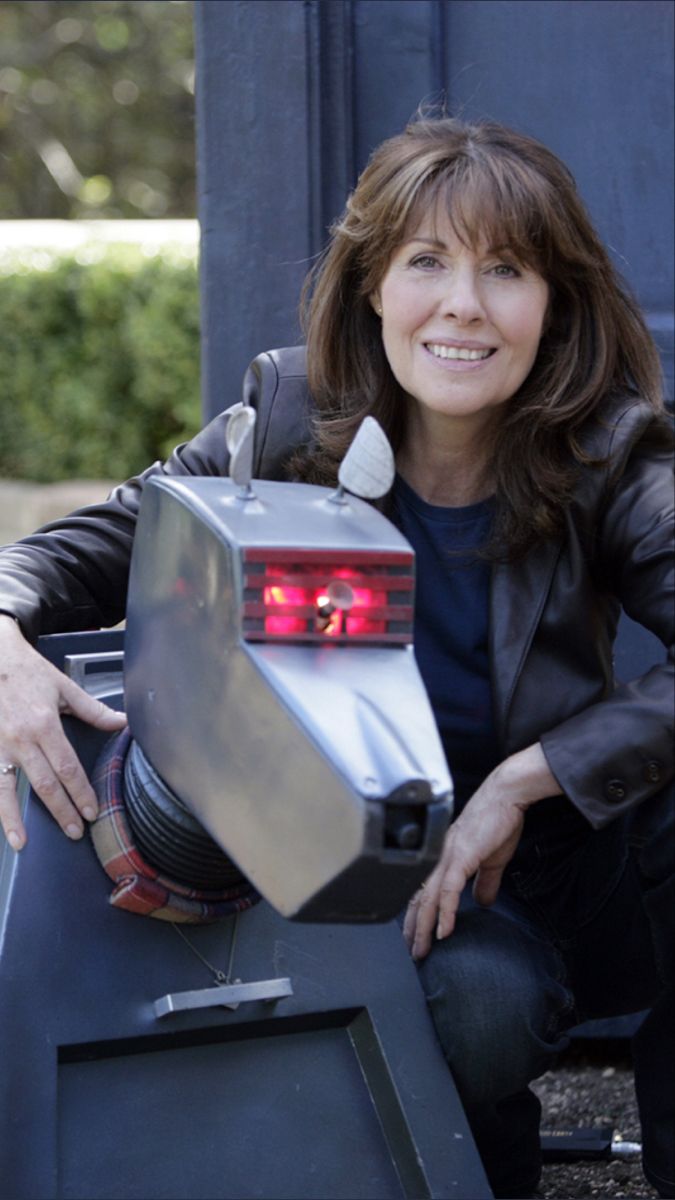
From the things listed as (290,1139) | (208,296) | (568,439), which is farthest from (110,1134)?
(208,296)

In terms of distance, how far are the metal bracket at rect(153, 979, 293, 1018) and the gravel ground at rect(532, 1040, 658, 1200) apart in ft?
2.32

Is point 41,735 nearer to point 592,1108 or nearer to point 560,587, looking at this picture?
point 560,587

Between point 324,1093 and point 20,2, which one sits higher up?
point 20,2

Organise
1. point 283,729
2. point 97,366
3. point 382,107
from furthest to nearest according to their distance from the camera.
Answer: point 97,366
point 382,107
point 283,729

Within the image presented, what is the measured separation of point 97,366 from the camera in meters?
8.70

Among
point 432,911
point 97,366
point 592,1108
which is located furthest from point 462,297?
point 97,366

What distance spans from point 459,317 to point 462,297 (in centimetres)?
2

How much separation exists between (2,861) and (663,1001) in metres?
0.85

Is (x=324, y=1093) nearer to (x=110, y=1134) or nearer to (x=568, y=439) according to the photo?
(x=110, y=1134)

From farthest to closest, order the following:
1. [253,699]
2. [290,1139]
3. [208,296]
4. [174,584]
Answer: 1. [208,296]
2. [290,1139]
3. [174,584]
4. [253,699]

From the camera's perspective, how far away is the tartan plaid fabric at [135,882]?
196cm

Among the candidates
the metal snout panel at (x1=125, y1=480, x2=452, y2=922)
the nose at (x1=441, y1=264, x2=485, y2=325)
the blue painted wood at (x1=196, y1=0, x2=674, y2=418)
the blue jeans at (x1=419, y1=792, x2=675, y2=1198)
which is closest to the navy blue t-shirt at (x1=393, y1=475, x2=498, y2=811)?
the blue jeans at (x1=419, y1=792, x2=675, y2=1198)

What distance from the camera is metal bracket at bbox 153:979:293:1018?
1958 mm

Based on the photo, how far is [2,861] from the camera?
207cm
